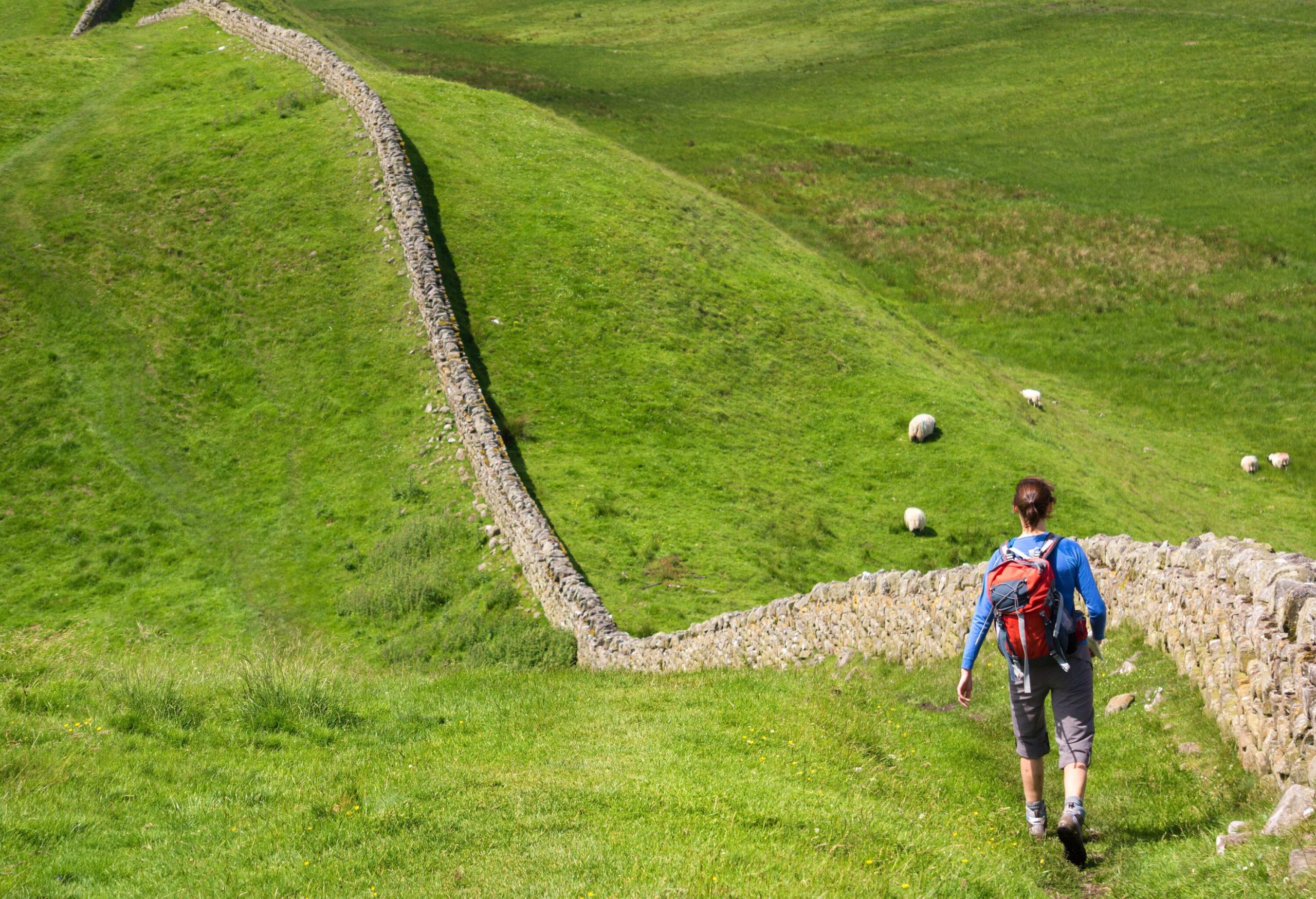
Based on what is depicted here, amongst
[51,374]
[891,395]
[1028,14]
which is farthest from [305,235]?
[1028,14]

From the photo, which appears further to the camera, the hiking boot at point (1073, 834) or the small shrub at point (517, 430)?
the small shrub at point (517, 430)

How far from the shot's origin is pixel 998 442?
1422 inches

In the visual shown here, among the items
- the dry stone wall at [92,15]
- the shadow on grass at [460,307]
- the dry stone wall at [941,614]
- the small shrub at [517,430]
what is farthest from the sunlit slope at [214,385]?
the dry stone wall at [92,15]

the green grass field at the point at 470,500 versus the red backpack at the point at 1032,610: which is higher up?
the red backpack at the point at 1032,610

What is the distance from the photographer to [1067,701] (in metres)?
9.12

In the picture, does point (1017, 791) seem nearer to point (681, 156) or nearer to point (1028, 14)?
point (681, 156)

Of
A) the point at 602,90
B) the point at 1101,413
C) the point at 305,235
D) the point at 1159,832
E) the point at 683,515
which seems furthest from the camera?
the point at 602,90

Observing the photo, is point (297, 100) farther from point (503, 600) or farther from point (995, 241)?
point (995, 241)

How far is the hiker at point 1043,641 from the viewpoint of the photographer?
8.78m

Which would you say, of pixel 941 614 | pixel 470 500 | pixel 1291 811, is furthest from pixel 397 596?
pixel 1291 811

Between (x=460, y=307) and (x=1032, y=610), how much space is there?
104 ft

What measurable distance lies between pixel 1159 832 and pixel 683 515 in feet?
71.7

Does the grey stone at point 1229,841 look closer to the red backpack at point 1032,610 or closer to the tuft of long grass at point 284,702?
the red backpack at point 1032,610

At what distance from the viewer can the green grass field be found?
365 inches
